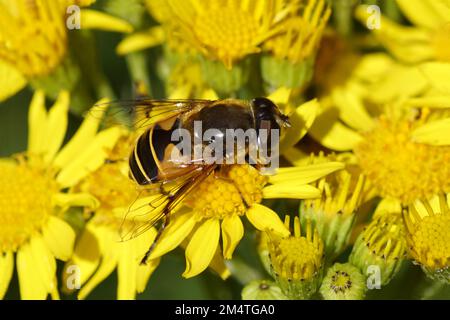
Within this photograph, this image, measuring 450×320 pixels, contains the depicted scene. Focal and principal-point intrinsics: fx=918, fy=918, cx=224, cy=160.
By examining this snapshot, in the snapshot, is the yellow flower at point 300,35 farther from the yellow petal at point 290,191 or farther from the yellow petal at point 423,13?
the yellow petal at point 290,191

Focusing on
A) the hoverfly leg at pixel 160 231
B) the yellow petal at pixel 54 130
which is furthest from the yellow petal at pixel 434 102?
the yellow petal at pixel 54 130

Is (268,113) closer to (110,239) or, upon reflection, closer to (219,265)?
(219,265)

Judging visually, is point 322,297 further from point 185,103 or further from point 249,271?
point 185,103

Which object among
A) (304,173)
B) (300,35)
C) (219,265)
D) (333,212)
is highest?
(300,35)

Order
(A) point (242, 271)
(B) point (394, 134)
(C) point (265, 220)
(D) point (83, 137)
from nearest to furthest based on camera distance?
1. (C) point (265, 220)
2. (B) point (394, 134)
3. (A) point (242, 271)
4. (D) point (83, 137)

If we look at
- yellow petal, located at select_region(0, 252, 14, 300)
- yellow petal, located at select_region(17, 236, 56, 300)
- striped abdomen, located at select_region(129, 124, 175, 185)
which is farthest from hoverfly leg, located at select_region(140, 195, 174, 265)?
yellow petal, located at select_region(0, 252, 14, 300)

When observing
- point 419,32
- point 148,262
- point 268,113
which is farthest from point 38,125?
point 419,32

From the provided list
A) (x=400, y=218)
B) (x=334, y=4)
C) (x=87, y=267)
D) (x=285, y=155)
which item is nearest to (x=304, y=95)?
(x=334, y=4)
